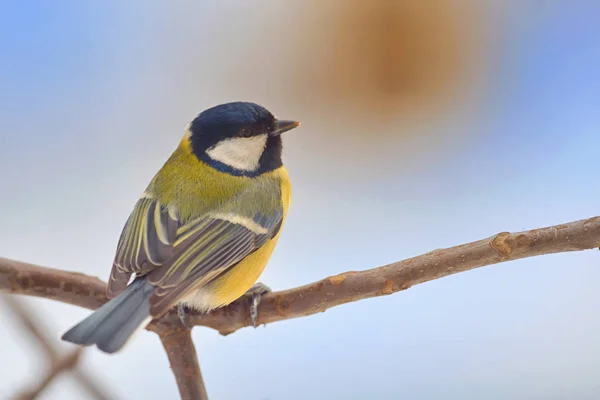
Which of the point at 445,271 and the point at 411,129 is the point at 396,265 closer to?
the point at 445,271

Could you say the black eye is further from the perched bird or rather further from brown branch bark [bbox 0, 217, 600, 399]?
brown branch bark [bbox 0, 217, 600, 399]

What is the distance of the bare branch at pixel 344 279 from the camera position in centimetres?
70

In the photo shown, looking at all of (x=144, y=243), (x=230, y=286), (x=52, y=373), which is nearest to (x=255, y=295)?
(x=230, y=286)

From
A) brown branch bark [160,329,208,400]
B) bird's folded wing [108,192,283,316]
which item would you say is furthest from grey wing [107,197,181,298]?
brown branch bark [160,329,208,400]

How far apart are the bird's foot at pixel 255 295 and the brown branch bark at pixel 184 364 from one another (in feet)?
0.27

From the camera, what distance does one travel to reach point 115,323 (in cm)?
69

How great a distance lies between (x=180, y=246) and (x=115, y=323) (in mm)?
153

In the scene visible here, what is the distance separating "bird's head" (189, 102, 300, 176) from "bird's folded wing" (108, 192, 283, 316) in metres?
0.07

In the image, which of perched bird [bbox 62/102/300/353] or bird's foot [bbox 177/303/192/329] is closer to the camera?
perched bird [bbox 62/102/300/353]

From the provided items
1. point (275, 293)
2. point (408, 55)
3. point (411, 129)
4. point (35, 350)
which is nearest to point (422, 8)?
point (408, 55)

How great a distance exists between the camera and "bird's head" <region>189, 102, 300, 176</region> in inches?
35.7

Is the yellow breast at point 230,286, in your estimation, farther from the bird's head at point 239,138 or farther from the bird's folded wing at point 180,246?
the bird's head at point 239,138

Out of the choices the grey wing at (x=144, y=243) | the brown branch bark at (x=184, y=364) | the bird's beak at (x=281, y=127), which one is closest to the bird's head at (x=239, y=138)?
the bird's beak at (x=281, y=127)

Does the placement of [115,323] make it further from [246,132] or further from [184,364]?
[246,132]
